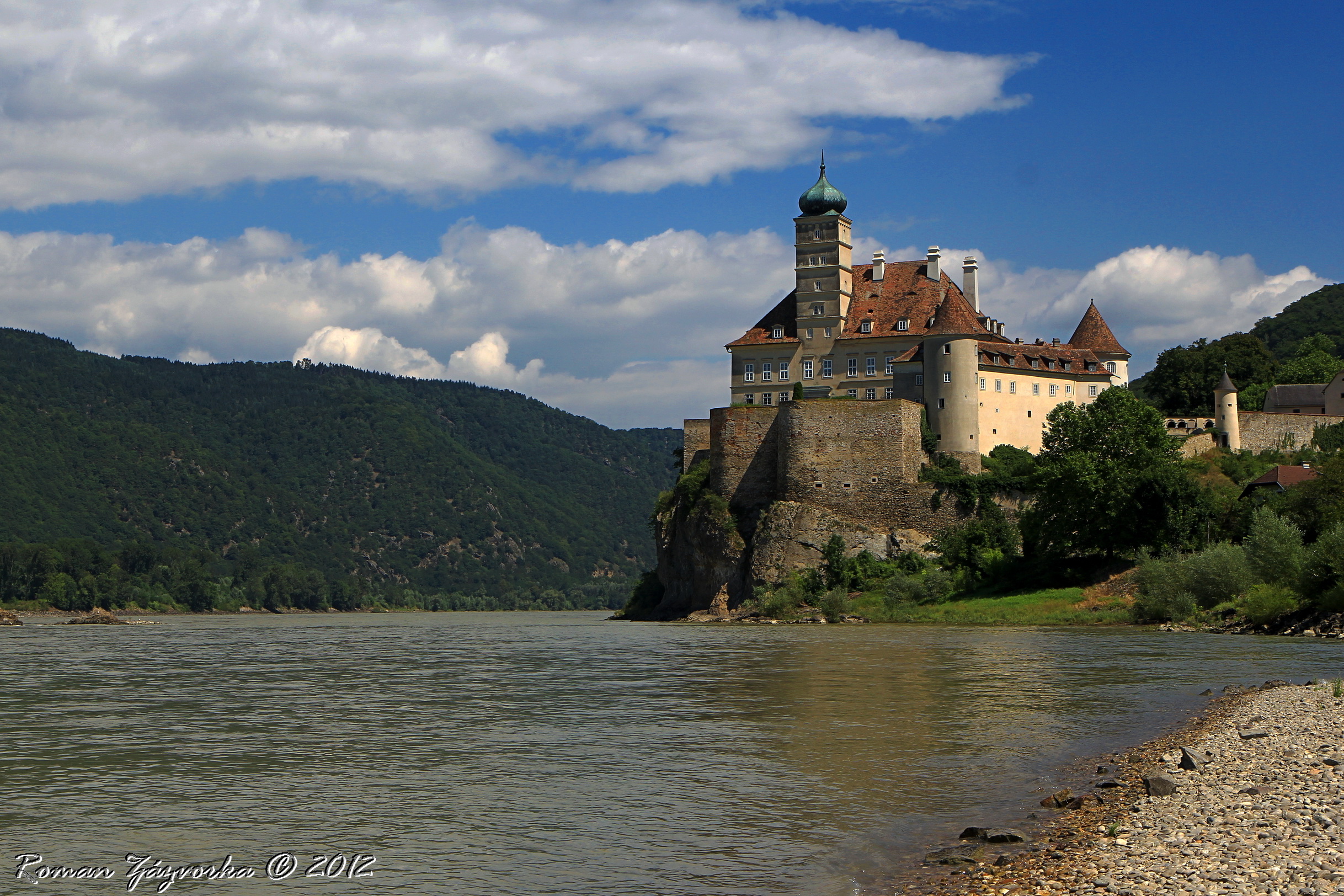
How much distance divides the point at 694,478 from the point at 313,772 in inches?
2532

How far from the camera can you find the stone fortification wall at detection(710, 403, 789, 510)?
82938mm

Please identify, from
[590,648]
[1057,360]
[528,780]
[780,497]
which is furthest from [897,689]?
[1057,360]

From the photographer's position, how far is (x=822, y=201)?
291 feet

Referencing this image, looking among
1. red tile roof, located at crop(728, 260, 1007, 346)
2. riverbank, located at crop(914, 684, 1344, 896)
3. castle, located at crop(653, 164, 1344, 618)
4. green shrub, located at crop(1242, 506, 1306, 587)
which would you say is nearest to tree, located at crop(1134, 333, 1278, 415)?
castle, located at crop(653, 164, 1344, 618)

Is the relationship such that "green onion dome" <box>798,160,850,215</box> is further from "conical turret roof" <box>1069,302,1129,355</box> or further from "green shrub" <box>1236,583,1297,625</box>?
"green shrub" <box>1236,583,1297,625</box>

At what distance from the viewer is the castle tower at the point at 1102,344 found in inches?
3433

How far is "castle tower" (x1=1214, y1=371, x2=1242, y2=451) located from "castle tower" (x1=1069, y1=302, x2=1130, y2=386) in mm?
6747

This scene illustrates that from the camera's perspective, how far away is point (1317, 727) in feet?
73.6

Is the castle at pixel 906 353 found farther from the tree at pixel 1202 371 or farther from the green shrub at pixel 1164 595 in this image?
the green shrub at pixel 1164 595

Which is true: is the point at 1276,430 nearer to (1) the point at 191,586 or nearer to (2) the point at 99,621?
(2) the point at 99,621

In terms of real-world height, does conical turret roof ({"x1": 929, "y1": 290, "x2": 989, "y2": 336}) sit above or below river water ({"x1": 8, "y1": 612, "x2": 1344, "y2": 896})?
above

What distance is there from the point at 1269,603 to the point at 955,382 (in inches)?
1232

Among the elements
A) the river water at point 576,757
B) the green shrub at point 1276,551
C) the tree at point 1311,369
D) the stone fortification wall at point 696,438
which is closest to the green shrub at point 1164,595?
the green shrub at point 1276,551

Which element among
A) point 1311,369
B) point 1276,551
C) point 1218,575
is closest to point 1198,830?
point 1276,551
